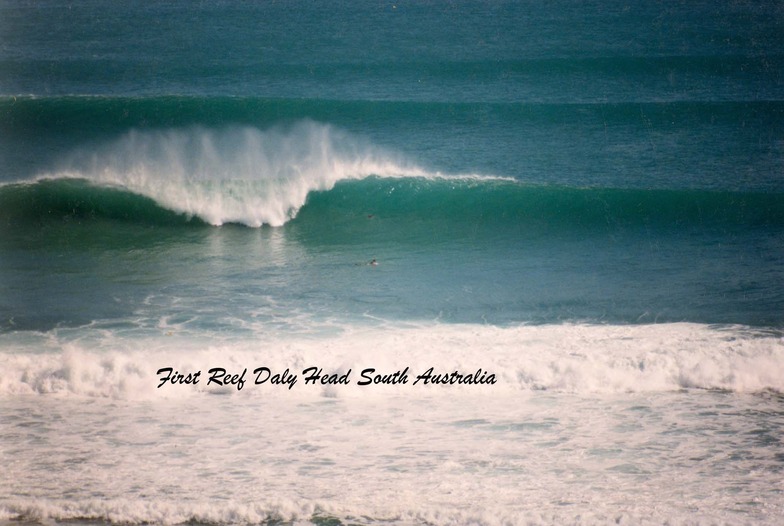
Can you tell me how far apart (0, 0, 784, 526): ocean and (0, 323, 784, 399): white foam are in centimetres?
3

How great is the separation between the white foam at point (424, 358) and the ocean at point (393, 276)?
26 millimetres

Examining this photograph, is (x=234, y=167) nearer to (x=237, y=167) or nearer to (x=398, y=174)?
(x=237, y=167)

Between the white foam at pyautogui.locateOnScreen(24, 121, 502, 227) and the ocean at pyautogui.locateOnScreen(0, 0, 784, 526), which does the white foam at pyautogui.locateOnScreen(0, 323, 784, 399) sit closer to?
the ocean at pyautogui.locateOnScreen(0, 0, 784, 526)

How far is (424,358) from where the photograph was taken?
198 inches

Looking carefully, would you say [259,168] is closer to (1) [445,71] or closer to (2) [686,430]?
(1) [445,71]

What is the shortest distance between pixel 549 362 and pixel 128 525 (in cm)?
288

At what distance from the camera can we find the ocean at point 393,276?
149 inches

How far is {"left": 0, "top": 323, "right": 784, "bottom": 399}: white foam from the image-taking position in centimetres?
471

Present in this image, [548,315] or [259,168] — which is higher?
[259,168]

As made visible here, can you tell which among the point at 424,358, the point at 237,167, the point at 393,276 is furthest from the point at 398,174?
the point at 424,358

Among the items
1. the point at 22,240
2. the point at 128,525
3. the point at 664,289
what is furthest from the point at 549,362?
the point at 22,240

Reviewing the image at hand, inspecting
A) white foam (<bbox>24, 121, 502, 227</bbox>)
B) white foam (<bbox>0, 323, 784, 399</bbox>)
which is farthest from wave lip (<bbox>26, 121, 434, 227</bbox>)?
white foam (<bbox>0, 323, 784, 399</bbox>)

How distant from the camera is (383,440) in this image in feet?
13.5

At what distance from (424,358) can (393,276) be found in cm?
179
